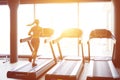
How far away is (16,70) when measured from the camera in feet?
19.2

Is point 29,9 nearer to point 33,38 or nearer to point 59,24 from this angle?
point 59,24

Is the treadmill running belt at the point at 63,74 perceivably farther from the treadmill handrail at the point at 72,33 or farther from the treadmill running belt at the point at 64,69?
the treadmill handrail at the point at 72,33

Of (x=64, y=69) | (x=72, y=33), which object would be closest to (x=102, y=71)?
(x=64, y=69)

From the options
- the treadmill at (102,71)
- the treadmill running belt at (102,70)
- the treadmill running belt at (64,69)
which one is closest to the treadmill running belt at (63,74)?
the treadmill running belt at (64,69)

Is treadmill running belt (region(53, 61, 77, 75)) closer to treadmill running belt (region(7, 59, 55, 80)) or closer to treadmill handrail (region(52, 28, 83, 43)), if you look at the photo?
treadmill running belt (region(7, 59, 55, 80))

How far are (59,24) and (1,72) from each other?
161 inches

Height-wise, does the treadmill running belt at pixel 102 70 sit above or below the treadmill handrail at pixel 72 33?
below

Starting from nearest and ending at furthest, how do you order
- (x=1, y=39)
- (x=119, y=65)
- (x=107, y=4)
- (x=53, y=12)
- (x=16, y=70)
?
1. (x=16, y=70)
2. (x=119, y=65)
3. (x=107, y=4)
4. (x=53, y=12)
5. (x=1, y=39)

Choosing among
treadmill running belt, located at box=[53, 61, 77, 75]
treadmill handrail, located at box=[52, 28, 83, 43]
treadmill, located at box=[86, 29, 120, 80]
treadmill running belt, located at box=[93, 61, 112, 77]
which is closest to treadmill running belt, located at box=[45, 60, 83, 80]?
treadmill running belt, located at box=[53, 61, 77, 75]

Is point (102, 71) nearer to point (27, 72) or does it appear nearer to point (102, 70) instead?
point (102, 70)

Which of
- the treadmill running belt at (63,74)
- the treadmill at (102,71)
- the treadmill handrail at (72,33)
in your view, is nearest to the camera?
the treadmill at (102,71)

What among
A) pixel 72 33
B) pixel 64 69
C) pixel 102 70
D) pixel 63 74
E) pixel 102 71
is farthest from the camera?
pixel 72 33

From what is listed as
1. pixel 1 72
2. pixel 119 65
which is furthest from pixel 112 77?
pixel 1 72

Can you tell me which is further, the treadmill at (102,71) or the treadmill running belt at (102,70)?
the treadmill running belt at (102,70)
